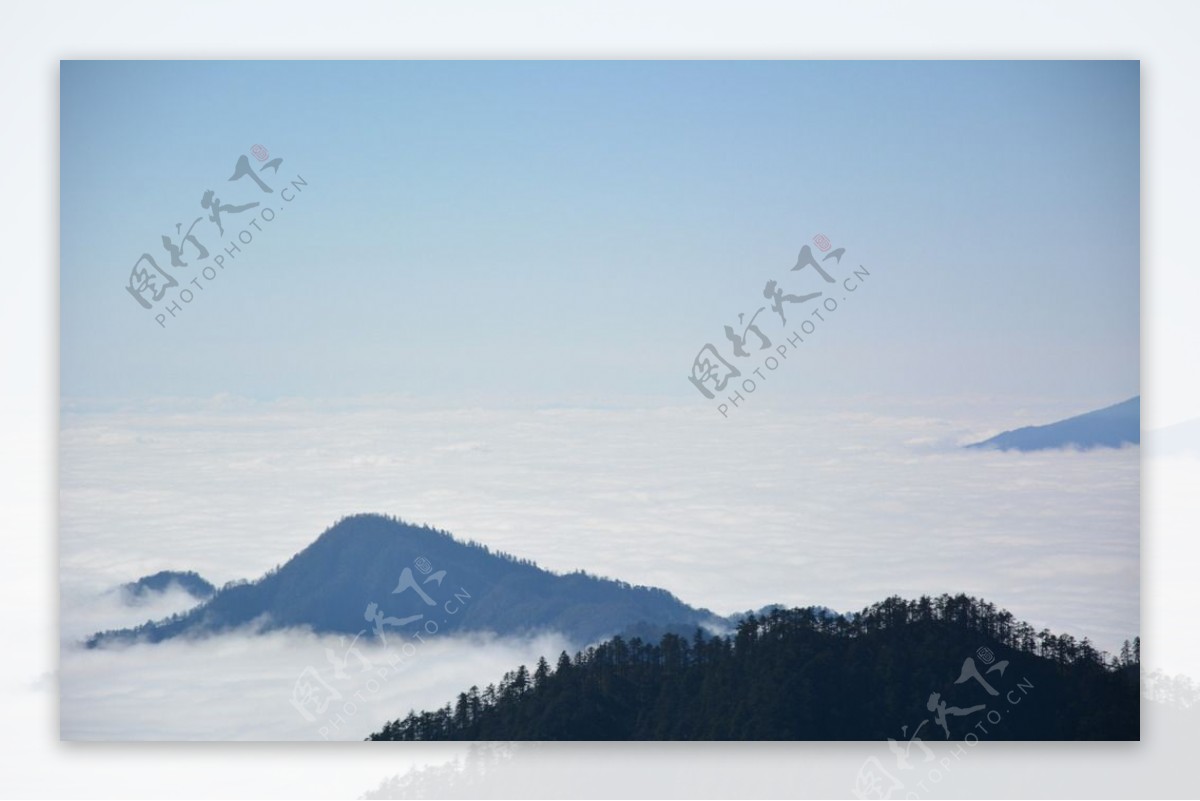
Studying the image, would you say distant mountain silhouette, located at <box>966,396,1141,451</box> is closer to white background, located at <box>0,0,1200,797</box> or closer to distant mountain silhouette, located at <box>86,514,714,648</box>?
white background, located at <box>0,0,1200,797</box>

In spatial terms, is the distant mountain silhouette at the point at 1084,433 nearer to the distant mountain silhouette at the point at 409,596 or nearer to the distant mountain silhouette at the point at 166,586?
the distant mountain silhouette at the point at 409,596

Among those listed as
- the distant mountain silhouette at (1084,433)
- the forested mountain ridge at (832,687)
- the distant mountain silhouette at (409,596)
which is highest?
the distant mountain silhouette at (1084,433)

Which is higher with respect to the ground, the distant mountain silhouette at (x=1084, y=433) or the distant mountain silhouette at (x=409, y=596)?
the distant mountain silhouette at (x=1084, y=433)

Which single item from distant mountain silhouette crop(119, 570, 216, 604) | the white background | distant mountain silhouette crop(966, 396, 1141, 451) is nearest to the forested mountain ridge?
the white background

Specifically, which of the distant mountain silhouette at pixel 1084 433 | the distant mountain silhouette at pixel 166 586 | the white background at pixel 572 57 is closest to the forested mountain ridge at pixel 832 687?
the white background at pixel 572 57

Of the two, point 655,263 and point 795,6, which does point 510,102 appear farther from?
point 795,6
